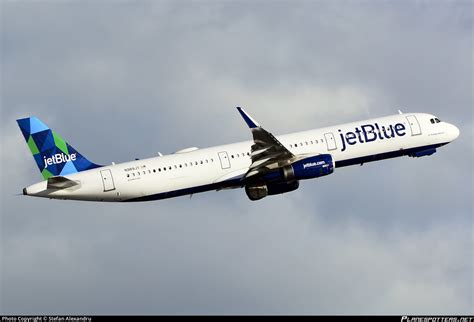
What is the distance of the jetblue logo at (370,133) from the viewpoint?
7831cm

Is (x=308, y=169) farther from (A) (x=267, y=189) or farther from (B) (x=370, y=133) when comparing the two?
(B) (x=370, y=133)

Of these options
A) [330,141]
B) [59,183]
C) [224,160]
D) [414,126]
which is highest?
[414,126]

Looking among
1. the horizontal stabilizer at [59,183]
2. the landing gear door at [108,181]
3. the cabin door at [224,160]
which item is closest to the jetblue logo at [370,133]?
the cabin door at [224,160]

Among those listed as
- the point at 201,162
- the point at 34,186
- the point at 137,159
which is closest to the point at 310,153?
the point at 201,162

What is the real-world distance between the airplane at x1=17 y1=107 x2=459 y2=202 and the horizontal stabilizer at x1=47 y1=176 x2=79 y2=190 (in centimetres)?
8

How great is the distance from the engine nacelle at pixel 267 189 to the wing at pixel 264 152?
202 centimetres

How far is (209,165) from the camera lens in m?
74.9

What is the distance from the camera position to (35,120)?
76.2 metres

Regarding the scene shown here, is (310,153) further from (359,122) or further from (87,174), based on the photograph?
(87,174)

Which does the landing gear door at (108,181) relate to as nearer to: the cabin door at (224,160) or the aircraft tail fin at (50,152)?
the aircraft tail fin at (50,152)

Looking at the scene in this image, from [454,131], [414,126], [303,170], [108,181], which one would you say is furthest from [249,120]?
[454,131]

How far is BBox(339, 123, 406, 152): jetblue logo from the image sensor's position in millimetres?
78312

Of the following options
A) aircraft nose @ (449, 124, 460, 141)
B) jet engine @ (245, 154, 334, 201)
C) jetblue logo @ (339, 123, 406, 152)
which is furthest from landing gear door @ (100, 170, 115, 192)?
aircraft nose @ (449, 124, 460, 141)

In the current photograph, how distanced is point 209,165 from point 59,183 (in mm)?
12481
